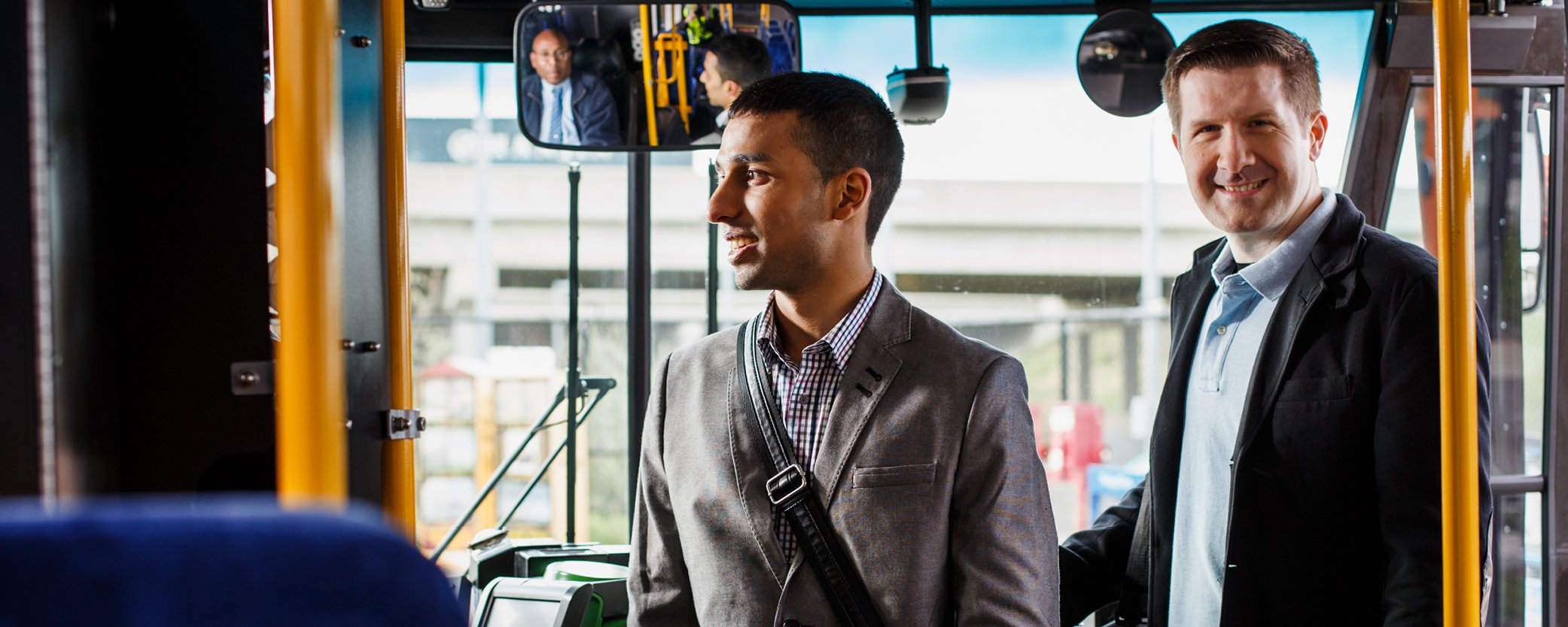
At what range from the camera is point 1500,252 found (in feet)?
12.2

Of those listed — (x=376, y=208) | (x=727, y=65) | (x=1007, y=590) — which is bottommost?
(x=1007, y=590)

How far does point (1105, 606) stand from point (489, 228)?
2.70 meters

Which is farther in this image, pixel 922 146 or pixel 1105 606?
pixel 922 146

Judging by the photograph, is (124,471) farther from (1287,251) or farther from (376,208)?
(1287,251)

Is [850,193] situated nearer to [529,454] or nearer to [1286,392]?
[1286,392]

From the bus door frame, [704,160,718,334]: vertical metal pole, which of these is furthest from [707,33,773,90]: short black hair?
the bus door frame

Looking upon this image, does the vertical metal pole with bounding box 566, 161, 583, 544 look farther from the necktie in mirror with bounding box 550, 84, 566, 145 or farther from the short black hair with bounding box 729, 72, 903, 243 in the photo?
the short black hair with bounding box 729, 72, 903, 243

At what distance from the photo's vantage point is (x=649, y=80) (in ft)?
10.3

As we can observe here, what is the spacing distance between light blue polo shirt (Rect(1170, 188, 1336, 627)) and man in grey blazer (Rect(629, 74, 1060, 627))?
445 mm

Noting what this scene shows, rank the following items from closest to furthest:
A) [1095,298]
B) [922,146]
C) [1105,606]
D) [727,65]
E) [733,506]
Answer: [733,506] → [1105,606] → [727,65] → [922,146] → [1095,298]

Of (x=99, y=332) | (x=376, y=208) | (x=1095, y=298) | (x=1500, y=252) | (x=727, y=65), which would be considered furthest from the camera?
(x=1095, y=298)

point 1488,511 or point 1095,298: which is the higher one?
point 1095,298

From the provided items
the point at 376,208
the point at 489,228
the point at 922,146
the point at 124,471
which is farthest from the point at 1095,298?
the point at 124,471

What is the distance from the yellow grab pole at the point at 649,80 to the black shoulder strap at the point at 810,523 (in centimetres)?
121
